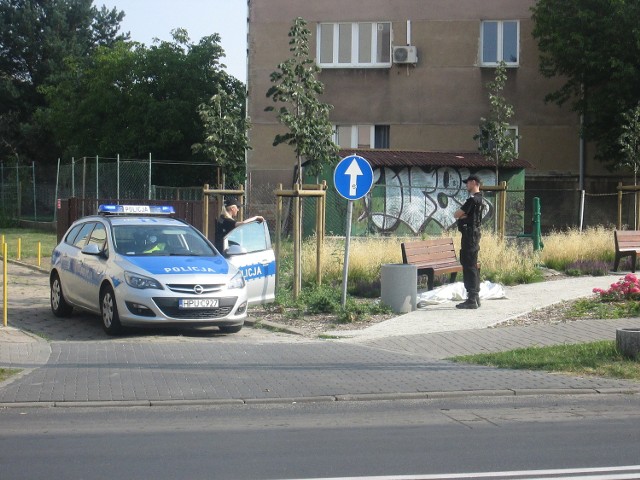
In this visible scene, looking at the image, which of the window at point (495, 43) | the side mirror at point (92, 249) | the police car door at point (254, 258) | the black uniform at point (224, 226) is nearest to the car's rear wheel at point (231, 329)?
the police car door at point (254, 258)

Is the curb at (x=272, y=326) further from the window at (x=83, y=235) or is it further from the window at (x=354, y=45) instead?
the window at (x=354, y=45)

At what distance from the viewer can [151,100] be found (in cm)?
4278

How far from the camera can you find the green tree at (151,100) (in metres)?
42.5

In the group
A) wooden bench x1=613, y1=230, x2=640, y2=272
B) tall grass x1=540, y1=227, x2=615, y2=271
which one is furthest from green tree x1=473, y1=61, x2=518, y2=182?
wooden bench x1=613, y1=230, x2=640, y2=272

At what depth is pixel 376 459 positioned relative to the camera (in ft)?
22.2

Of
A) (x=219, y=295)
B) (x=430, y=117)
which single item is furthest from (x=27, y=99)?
(x=219, y=295)

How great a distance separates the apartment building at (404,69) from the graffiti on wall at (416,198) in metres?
1.98

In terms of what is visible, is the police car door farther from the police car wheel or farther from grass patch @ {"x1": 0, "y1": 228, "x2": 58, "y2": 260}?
grass patch @ {"x1": 0, "y1": 228, "x2": 58, "y2": 260}

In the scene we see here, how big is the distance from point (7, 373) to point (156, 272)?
305 centimetres

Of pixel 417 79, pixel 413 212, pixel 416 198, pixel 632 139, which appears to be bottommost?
pixel 413 212

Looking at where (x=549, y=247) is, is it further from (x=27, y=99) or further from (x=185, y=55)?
(x=27, y=99)

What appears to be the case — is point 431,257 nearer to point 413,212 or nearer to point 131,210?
point 131,210

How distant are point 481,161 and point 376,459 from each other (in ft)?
87.6

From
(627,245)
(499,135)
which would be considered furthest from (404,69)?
(627,245)
